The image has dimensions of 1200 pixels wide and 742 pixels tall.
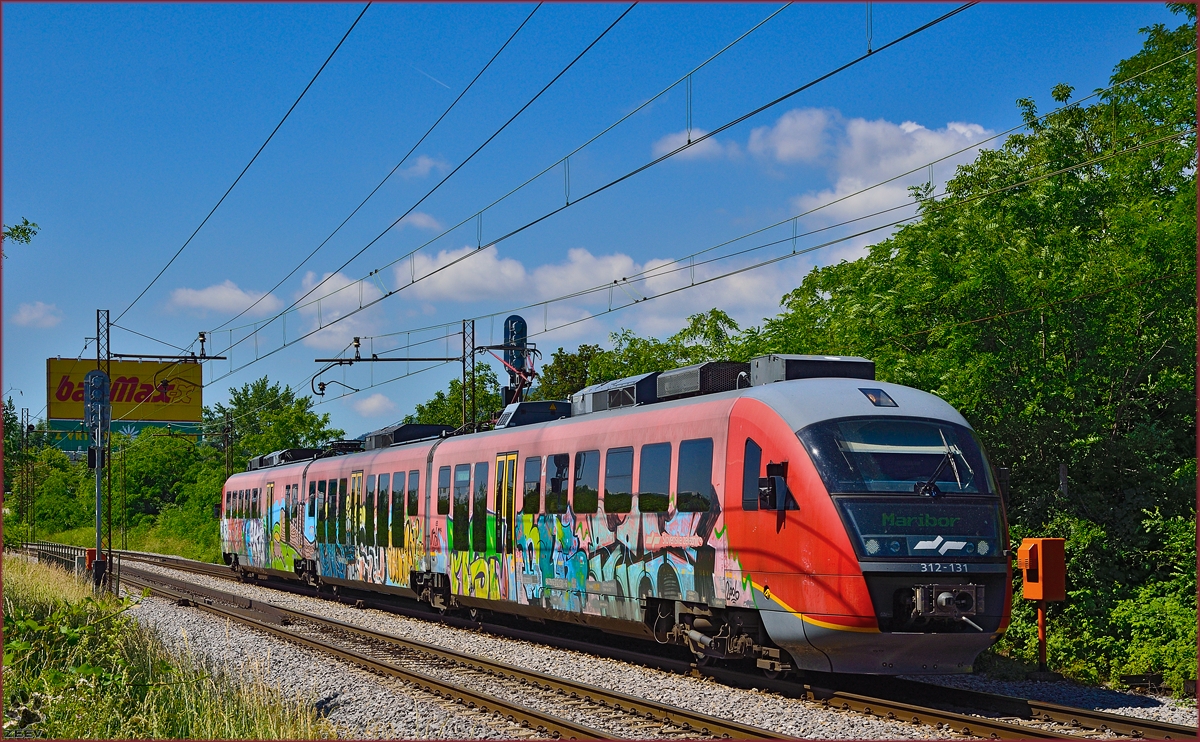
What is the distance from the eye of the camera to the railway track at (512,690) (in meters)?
10.4

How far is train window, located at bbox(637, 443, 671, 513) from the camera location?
14156 millimetres

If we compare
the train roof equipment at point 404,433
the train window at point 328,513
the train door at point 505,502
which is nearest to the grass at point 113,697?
the train door at point 505,502

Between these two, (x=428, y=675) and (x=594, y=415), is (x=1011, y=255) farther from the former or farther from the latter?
(x=428, y=675)

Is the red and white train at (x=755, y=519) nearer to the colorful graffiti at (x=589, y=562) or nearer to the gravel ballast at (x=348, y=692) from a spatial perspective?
the colorful graffiti at (x=589, y=562)

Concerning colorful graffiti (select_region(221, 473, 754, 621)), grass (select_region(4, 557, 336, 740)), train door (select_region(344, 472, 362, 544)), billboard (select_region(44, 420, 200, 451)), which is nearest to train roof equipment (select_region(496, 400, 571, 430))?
colorful graffiti (select_region(221, 473, 754, 621))

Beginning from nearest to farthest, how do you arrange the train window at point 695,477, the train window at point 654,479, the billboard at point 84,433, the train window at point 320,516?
the train window at point 695,477 < the train window at point 654,479 < the train window at point 320,516 < the billboard at point 84,433

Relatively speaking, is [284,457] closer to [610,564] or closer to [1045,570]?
[610,564]

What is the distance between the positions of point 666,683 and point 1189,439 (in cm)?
925

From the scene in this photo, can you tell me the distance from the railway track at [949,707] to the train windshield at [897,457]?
2.03 metres

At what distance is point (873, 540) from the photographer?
37.0 ft

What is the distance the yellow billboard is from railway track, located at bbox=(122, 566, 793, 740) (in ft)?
177

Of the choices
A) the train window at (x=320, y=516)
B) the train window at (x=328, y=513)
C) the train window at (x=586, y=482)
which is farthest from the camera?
the train window at (x=320, y=516)

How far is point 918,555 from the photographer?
37.2ft

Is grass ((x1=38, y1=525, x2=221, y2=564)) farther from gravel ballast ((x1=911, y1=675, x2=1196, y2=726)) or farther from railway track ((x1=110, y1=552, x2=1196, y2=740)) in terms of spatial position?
gravel ballast ((x1=911, y1=675, x2=1196, y2=726))
